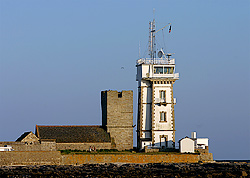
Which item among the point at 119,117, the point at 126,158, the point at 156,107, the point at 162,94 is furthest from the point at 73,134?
the point at 162,94

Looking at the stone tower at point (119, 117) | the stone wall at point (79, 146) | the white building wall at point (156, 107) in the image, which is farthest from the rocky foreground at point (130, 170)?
the stone tower at point (119, 117)

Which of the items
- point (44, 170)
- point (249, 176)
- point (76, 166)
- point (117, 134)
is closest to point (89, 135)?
point (117, 134)

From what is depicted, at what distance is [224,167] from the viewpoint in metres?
63.5

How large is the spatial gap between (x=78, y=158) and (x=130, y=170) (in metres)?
7.08

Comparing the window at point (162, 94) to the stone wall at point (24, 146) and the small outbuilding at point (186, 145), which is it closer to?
the small outbuilding at point (186, 145)

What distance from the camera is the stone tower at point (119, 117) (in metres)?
70.2

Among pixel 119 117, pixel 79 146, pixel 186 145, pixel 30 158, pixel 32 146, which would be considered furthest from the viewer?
pixel 119 117

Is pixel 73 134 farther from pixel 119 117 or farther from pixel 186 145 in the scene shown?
pixel 186 145

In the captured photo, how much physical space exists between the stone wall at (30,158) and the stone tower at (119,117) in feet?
25.9

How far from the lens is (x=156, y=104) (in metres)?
69.9

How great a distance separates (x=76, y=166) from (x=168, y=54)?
49.6 ft

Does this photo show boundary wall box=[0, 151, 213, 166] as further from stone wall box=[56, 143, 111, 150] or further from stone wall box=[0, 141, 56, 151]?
stone wall box=[56, 143, 111, 150]

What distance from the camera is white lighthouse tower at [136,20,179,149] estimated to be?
69625 millimetres

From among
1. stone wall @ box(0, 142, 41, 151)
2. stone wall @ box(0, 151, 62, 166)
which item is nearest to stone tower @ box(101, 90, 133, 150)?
stone wall @ box(0, 142, 41, 151)
